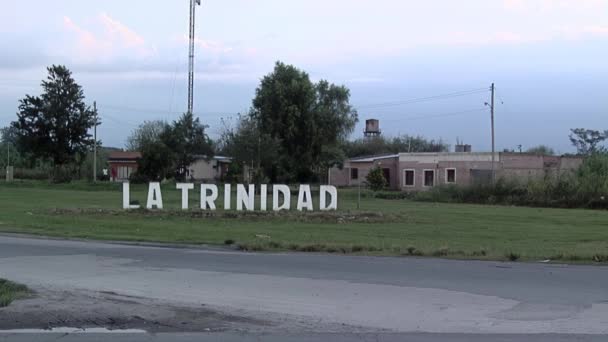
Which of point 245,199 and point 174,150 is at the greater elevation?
point 174,150

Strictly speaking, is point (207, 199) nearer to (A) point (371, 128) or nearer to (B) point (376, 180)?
(B) point (376, 180)

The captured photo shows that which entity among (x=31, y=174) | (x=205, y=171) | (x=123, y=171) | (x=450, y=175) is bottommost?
(x=450, y=175)

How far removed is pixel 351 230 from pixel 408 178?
51.7m

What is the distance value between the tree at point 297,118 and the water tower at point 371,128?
53030 millimetres

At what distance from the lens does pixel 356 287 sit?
1306 cm

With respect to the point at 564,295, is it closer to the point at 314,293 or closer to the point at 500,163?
the point at 314,293

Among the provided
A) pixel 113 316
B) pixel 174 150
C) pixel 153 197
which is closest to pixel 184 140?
pixel 174 150

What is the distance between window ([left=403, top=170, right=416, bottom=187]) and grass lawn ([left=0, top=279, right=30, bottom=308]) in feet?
224

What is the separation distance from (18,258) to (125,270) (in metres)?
3.57

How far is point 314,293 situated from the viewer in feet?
40.3

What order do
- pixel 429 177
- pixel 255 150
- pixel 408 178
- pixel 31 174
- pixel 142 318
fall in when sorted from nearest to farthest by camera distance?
pixel 142 318 → pixel 255 150 → pixel 429 177 → pixel 408 178 → pixel 31 174

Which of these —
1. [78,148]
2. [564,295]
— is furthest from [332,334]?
[78,148]

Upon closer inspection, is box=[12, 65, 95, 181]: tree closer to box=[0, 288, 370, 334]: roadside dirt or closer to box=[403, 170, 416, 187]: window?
box=[403, 170, 416, 187]: window

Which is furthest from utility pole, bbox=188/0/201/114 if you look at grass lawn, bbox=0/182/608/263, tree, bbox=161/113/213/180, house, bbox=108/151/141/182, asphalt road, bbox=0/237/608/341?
asphalt road, bbox=0/237/608/341
